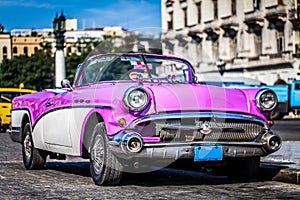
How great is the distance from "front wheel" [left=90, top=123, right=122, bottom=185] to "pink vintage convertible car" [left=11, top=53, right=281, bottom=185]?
0.01m

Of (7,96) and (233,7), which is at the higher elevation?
(233,7)

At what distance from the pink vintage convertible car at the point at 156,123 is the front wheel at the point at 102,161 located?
0.04ft

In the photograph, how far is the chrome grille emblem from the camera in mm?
8680

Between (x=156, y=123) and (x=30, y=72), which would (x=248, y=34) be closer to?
(x=30, y=72)

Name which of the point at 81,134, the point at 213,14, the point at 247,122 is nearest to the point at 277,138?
the point at 247,122

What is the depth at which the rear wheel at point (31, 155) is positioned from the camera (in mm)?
11648

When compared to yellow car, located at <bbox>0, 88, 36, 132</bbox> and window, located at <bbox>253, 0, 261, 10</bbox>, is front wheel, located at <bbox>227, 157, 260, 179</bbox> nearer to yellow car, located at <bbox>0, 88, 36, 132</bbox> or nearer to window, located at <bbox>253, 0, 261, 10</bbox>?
yellow car, located at <bbox>0, 88, 36, 132</bbox>

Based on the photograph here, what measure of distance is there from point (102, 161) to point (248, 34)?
161 feet

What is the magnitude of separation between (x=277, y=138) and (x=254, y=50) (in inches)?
1894

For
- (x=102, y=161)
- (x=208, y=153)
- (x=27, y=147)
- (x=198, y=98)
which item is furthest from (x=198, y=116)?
(x=27, y=147)

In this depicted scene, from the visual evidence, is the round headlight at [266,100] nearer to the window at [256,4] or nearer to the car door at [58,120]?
the car door at [58,120]

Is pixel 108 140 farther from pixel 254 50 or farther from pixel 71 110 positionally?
pixel 254 50

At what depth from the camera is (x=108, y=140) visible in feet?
28.7

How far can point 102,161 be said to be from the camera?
900 centimetres
